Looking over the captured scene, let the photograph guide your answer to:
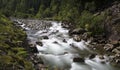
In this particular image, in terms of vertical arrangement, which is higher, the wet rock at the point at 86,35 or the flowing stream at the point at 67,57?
the wet rock at the point at 86,35

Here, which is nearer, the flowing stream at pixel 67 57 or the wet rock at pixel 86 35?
the flowing stream at pixel 67 57

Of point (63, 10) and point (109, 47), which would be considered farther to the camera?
point (63, 10)

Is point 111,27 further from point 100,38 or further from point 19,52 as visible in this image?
point 19,52

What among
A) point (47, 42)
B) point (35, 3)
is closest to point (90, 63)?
point (47, 42)

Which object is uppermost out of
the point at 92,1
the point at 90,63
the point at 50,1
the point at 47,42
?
the point at 50,1

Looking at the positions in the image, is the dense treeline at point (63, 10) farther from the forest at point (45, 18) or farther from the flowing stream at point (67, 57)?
the flowing stream at point (67, 57)

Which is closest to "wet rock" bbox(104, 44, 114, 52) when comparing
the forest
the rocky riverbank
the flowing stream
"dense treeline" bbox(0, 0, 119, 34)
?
the rocky riverbank

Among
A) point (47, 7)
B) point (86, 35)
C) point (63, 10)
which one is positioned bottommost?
point (86, 35)

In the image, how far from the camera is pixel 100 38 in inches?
1192

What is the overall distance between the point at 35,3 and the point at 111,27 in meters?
77.1

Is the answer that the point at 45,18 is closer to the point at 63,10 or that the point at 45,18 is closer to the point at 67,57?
the point at 63,10

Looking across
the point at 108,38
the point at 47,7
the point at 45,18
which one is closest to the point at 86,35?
the point at 108,38

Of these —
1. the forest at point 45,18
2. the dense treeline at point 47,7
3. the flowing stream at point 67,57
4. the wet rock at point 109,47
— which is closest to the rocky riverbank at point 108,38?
the wet rock at point 109,47

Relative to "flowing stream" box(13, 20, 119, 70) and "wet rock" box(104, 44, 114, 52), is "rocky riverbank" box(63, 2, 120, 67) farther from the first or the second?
"flowing stream" box(13, 20, 119, 70)
